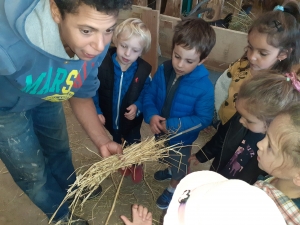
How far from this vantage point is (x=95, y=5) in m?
0.93

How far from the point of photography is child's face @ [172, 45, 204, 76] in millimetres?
1774

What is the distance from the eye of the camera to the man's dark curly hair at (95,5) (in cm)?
92

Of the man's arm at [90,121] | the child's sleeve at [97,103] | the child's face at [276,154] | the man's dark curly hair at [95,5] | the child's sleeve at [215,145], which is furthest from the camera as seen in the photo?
the child's sleeve at [97,103]

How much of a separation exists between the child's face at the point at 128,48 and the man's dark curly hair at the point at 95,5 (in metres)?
0.87

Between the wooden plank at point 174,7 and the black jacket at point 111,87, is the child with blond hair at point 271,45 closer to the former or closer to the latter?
the black jacket at point 111,87

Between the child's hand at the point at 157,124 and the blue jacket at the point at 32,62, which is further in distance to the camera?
the child's hand at the point at 157,124

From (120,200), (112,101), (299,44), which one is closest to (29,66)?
(112,101)

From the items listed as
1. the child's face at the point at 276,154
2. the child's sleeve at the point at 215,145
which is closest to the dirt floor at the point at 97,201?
the child's sleeve at the point at 215,145

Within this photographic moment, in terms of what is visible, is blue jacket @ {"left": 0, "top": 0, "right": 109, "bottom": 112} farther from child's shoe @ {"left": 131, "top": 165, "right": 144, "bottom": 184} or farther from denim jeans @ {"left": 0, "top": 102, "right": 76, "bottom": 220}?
child's shoe @ {"left": 131, "top": 165, "right": 144, "bottom": 184}

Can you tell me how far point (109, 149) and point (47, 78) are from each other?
19.9 inches

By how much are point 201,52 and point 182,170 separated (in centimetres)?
74

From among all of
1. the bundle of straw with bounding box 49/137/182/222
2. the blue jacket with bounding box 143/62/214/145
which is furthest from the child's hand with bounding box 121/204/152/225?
the blue jacket with bounding box 143/62/214/145

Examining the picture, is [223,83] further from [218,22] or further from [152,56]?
[218,22]

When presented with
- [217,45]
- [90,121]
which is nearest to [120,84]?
[90,121]
